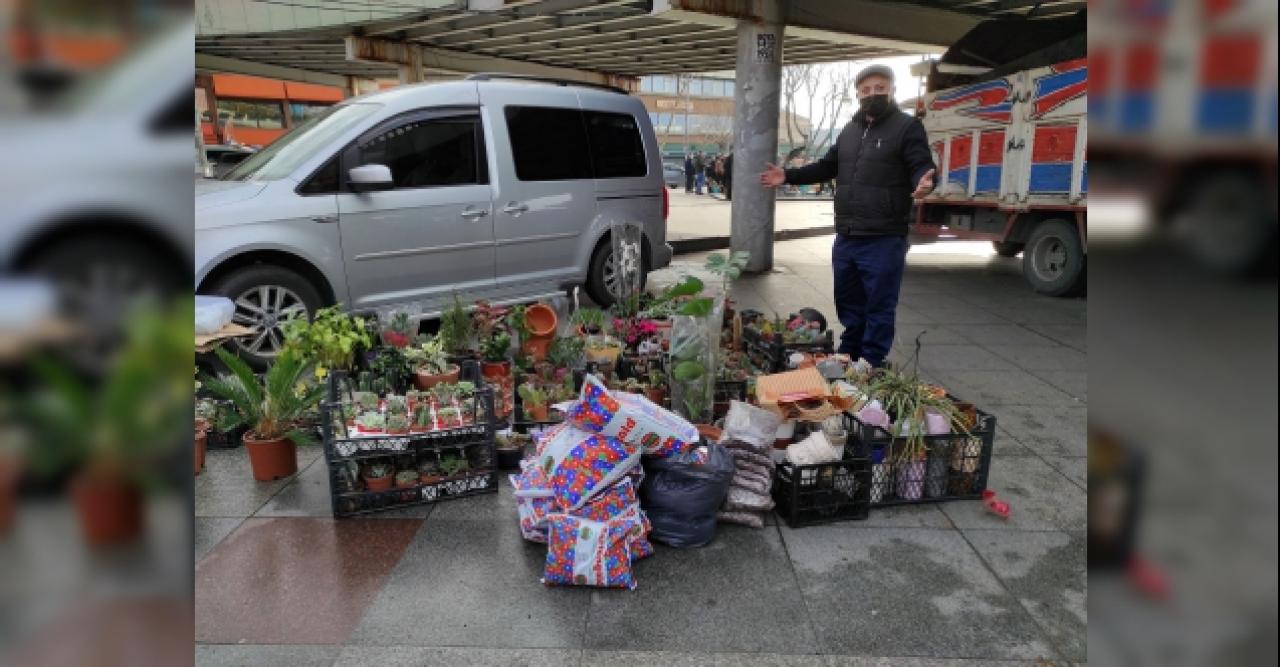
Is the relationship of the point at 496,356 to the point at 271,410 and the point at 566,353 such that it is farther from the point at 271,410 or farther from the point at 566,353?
the point at 271,410

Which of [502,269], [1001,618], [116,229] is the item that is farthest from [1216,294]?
[502,269]

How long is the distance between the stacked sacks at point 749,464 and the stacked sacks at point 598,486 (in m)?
0.37

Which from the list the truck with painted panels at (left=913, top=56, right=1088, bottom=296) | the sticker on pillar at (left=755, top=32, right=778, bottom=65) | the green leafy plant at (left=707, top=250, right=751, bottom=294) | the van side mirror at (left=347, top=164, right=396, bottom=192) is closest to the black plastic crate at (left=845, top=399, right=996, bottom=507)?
the green leafy plant at (left=707, top=250, right=751, bottom=294)

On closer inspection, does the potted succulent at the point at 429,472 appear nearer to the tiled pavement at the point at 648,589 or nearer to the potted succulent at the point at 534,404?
the tiled pavement at the point at 648,589

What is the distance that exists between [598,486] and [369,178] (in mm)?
3331

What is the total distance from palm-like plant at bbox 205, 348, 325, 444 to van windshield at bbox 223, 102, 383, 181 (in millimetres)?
2102

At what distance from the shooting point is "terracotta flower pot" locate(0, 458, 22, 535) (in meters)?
0.44

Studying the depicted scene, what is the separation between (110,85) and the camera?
431 mm

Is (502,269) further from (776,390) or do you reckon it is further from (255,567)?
(255,567)

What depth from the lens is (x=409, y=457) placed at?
3.36 metres

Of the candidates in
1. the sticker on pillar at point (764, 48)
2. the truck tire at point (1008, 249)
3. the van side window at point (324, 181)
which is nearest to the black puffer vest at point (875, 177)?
the van side window at point (324, 181)

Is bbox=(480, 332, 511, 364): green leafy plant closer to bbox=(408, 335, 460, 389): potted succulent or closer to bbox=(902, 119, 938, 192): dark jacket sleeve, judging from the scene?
bbox=(408, 335, 460, 389): potted succulent

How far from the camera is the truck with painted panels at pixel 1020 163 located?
7656 millimetres

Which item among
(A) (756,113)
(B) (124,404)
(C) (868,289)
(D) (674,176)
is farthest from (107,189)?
(D) (674,176)
